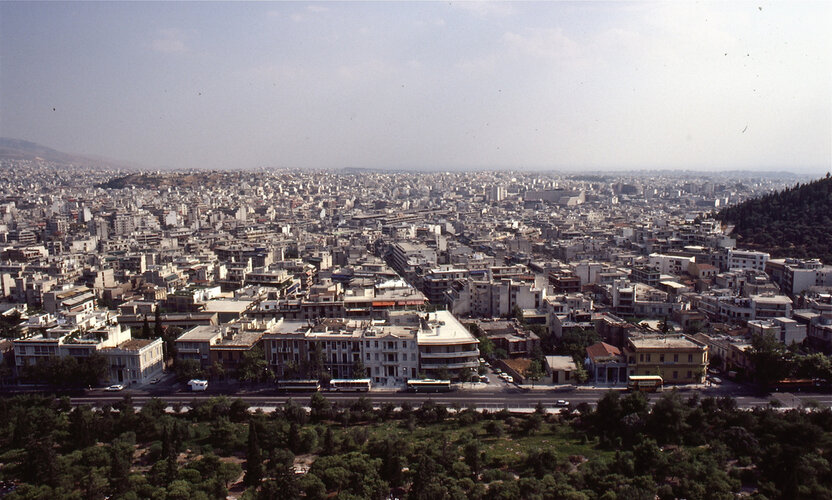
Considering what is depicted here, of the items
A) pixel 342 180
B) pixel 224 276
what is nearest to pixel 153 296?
pixel 224 276

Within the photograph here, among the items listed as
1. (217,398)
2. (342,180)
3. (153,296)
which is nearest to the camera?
(217,398)

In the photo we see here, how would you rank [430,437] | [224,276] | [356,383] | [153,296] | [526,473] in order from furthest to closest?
[224,276] < [153,296] < [356,383] < [430,437] < [526,473]

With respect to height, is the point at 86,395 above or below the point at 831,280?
below

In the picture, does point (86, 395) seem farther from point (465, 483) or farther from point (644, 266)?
point (644, 266)

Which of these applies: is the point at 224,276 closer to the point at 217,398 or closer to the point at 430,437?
the point at 217,398

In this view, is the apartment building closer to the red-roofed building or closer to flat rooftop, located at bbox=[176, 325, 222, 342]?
flat rooftop, located at bbox=[176, 325, 222, 342]

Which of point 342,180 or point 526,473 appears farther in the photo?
point 342,180

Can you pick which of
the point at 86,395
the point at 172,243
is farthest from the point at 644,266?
Answer: the point at 172,243

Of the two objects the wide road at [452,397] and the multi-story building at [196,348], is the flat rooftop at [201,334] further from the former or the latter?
the wide road at [452,397]
